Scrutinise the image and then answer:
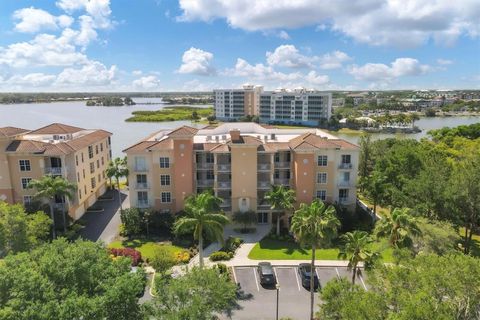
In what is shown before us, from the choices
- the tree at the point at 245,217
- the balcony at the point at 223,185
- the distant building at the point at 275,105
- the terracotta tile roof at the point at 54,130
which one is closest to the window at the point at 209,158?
the balcony at the point at 223,185

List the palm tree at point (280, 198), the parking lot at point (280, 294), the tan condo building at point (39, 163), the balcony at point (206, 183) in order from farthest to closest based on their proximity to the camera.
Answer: the balcony at point (206, 183)
the tan condo building at point (39, 163)
the palm tree at point (280, 198)
the parking lot at point (280, 294)

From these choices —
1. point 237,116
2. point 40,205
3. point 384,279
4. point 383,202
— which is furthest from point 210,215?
Answer: point 237,116

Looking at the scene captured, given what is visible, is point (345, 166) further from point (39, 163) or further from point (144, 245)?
point (39, 163)

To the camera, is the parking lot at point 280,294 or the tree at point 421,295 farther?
the parking lot at point 280,294

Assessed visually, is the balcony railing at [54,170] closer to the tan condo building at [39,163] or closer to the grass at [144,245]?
the tan condo building at [39,163]

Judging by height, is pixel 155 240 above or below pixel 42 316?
below

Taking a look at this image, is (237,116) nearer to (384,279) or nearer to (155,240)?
(155,240)
